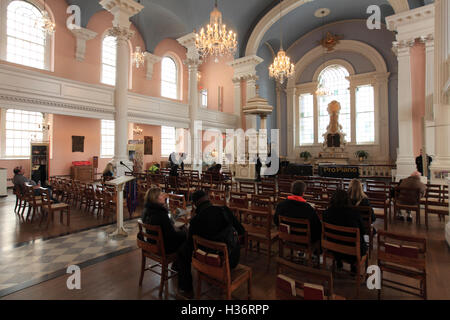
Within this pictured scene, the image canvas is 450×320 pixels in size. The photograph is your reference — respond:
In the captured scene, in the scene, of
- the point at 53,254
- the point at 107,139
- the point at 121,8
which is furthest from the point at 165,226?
the point at 107,139

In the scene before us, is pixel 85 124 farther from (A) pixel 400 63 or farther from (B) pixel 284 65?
Answer: (A) pixel 400 63

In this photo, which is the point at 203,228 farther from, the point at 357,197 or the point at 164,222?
the point at 357,197

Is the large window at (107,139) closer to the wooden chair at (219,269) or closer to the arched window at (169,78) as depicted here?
the arched window at (169,78)

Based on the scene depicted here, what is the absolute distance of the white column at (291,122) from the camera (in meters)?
16.9

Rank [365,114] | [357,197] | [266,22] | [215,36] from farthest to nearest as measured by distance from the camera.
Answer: [365,114] < [266,22] < [215,36] < [357,197]

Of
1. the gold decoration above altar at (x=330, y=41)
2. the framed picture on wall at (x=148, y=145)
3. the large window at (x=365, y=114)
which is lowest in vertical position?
the framed picture on wall at (x=148, y=145)

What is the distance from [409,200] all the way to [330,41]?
13455 mm

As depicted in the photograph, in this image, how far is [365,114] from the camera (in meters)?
14.9

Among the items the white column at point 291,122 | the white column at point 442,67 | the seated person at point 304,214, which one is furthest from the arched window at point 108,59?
the white column at point 442,67

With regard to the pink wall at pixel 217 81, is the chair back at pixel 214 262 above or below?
below

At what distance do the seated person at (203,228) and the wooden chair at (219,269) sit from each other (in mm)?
124

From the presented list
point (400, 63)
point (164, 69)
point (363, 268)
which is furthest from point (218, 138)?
point (363, 268)
